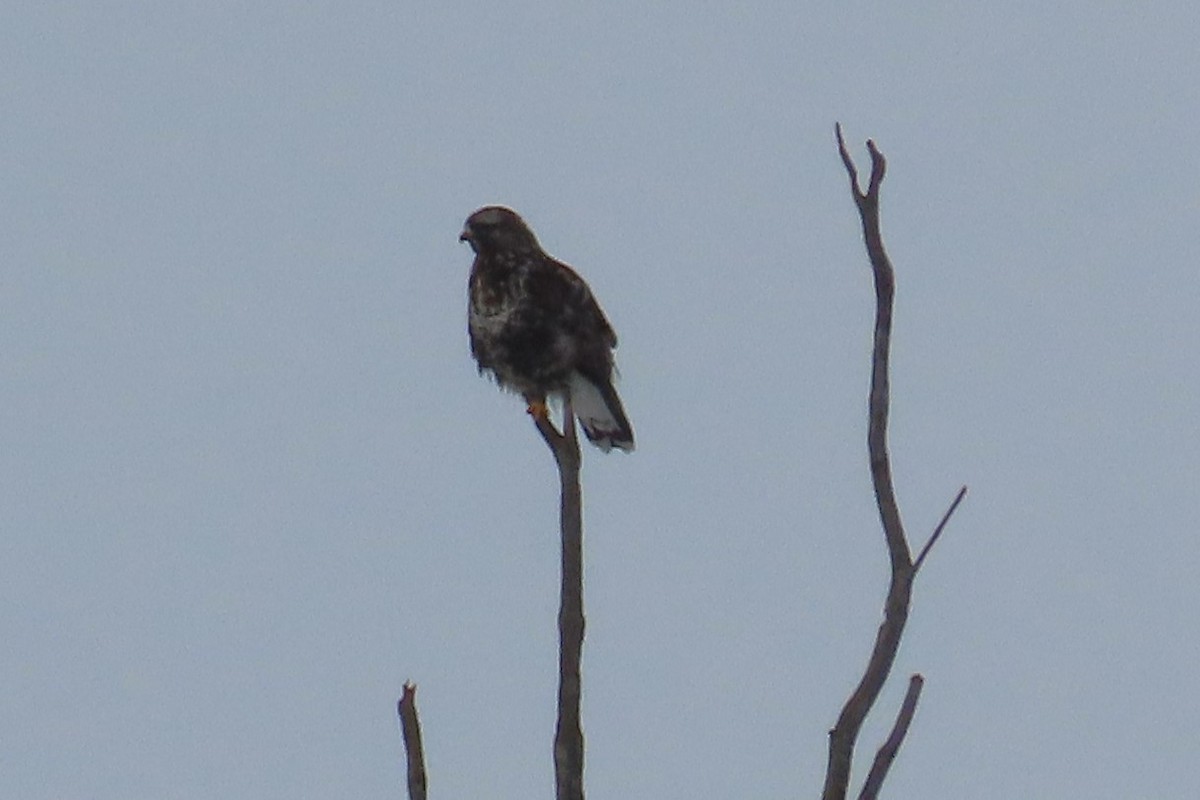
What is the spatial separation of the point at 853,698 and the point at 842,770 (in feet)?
0.62

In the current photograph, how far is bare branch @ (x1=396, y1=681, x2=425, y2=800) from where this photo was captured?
4608 millimetres

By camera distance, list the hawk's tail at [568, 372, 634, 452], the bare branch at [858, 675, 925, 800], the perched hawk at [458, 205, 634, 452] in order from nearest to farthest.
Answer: the bare branch at [858, 675, 925, 800]
the perched hawk at [458, 205, 634, 452]
the hawk's tail at [568, 372, 634, 452]

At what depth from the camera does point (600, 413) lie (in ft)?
30.1

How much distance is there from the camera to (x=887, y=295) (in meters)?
4.81

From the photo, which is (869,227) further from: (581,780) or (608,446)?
(608,446)

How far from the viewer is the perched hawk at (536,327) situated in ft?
29.5

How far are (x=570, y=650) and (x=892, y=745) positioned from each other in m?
0.82

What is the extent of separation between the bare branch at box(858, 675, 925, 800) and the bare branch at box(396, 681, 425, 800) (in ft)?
2.97

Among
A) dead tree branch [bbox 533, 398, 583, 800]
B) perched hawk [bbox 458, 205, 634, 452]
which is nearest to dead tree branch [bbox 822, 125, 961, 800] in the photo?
dead tree branch [bbox 533, 398, 583, 800]

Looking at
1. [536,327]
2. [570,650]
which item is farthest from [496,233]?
[570,650]

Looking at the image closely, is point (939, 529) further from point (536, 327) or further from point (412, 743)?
point (536, 327)

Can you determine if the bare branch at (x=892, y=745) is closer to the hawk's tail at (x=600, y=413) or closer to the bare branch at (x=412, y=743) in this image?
the bare branch at (x=412, y=743)

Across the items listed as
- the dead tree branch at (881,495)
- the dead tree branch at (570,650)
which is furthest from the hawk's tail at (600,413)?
the dead tree branch at (881,495)

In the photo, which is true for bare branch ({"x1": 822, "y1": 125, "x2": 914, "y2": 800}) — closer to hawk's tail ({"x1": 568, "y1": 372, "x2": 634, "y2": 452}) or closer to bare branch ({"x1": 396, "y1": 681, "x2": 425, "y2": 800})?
bare branch ({"x1": 396, "y1": 681, "x2": 425, "y2": 800})
